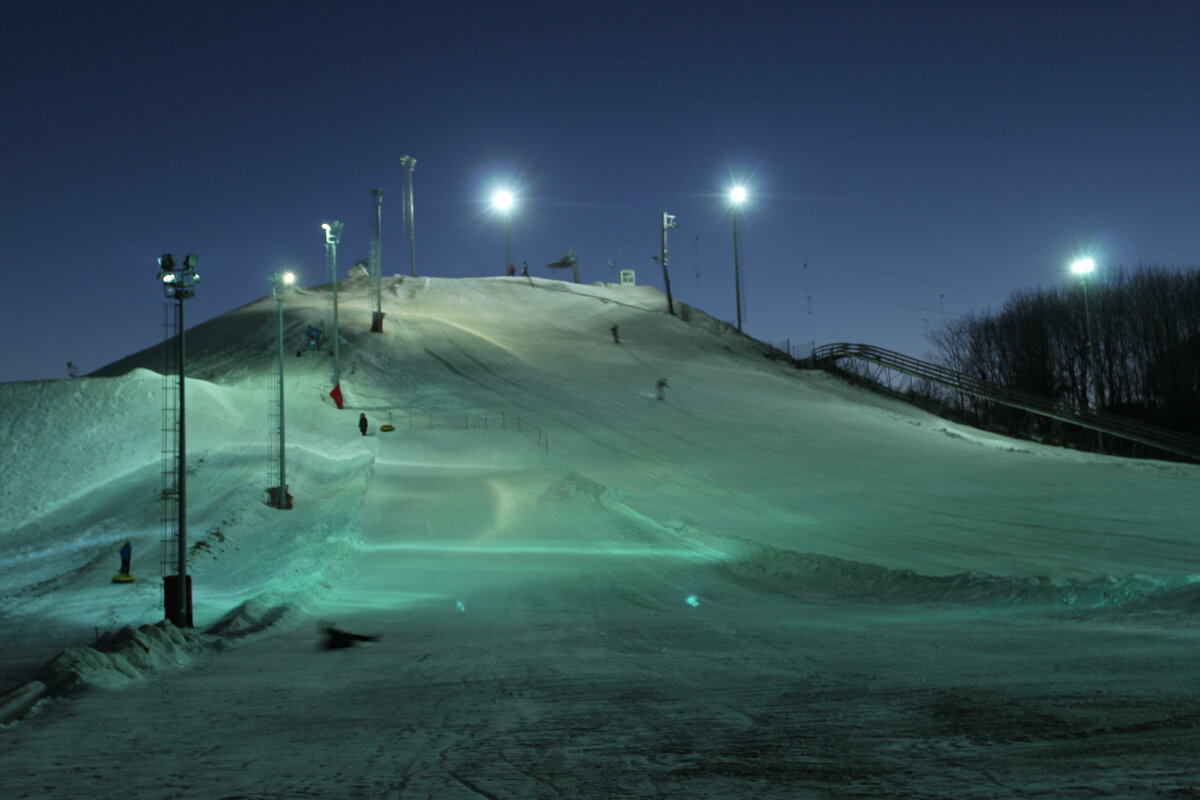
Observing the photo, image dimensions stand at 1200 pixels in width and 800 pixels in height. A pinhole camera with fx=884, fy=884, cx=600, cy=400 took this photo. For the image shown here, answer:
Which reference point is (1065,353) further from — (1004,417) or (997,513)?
(997,513)

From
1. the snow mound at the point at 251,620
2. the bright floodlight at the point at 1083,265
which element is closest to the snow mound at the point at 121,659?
the snow mound at the point at 251,620

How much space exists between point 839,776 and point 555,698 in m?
3.05

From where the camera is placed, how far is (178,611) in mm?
14531

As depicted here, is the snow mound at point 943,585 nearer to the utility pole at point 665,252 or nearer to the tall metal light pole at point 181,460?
the tall metal light pole at point 181,460

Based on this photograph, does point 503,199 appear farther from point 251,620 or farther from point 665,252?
point 251,620

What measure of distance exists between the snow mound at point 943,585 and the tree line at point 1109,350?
41.3 meters

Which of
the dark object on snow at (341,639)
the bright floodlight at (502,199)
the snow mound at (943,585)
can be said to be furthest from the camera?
the bright floodlight at (502,199)

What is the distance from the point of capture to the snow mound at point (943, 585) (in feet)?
37.0

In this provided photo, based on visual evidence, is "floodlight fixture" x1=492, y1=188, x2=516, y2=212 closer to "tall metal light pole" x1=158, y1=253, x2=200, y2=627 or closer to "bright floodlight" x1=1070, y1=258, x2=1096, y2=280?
"bright floodlight" x1=1070, y1=258, x2=1096, y2=280

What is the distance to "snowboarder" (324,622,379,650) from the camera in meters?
11.6

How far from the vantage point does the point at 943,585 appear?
13562 millimetres

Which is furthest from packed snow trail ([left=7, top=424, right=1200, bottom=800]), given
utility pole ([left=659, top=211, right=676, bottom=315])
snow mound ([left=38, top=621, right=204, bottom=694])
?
utility pole ([left=659, top=211, right=676, bottom=315])

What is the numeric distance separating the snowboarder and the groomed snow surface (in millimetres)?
282

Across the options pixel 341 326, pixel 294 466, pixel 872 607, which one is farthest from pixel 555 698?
pixel 341 326
